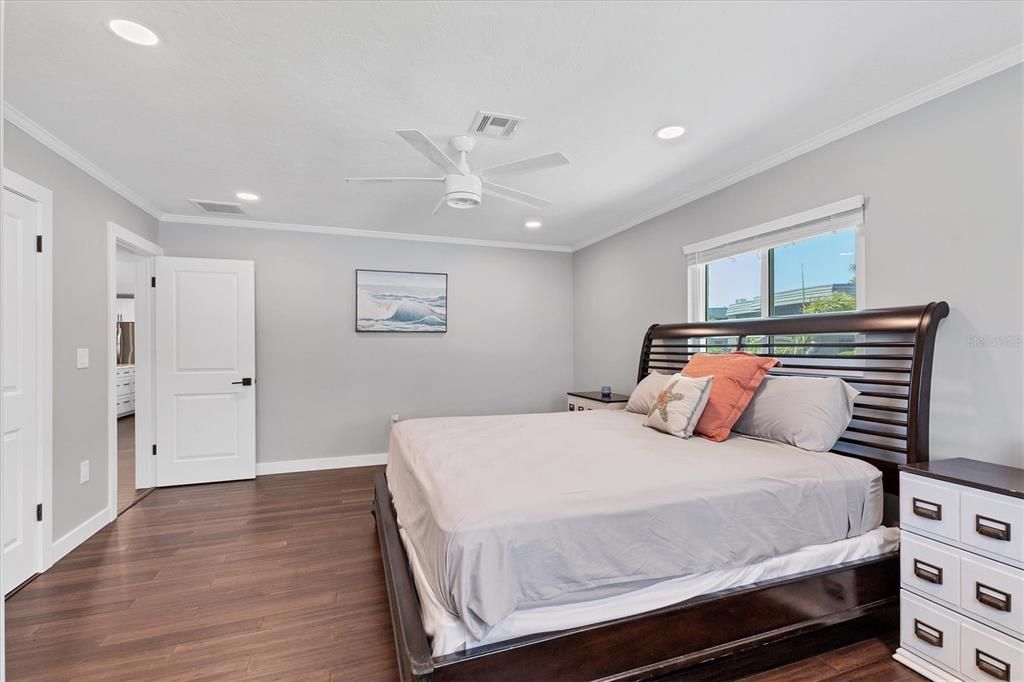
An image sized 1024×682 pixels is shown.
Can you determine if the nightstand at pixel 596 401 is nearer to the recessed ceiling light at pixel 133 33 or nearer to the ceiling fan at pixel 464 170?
the ceiling fan at pixel 464 170

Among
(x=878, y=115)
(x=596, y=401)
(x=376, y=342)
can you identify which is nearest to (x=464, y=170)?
(x=878, y=115)

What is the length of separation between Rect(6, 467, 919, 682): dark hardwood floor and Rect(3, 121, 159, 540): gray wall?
0.37 m

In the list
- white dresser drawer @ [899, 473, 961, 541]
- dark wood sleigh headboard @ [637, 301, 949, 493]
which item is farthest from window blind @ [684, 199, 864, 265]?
white dresser drawer @ [899, 473, 961, 541]

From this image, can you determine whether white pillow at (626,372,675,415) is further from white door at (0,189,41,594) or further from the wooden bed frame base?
white door at (0,189,41,594)

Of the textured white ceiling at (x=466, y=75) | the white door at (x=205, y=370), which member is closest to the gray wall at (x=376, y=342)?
the white door at (x=205, y=370)

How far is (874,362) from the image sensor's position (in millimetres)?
2809

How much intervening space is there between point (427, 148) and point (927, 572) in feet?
9.36

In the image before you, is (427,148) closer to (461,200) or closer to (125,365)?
(461,200)

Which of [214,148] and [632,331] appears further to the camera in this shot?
[632,331]

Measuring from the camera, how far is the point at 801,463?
7.71 feet

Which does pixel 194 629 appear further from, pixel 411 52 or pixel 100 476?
pixel 411 52

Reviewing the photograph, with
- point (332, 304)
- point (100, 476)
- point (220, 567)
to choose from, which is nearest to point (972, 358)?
point (220, 567)

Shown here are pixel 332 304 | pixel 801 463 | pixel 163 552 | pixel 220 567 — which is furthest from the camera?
pixel 332 304

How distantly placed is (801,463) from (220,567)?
316 cm
